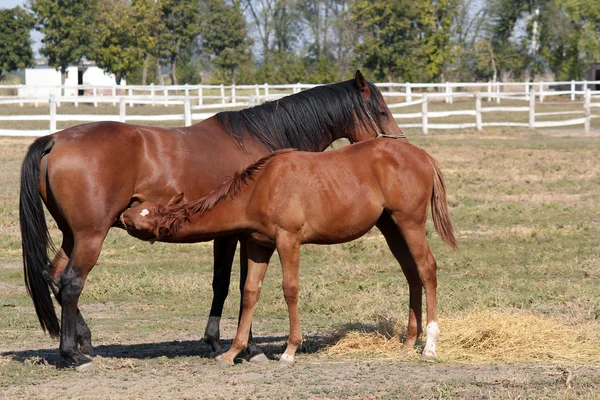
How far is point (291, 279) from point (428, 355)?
1195mm

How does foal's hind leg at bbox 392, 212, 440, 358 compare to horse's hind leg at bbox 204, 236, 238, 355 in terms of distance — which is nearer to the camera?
foal's hind leg at bbox 392, 212, 440, 358

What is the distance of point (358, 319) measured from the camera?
8.89 meters

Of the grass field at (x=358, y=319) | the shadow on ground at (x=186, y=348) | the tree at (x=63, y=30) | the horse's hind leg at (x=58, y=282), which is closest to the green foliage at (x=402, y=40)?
the tree at (x=63, y=30)

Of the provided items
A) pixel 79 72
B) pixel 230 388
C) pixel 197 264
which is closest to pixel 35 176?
pixel 230 388

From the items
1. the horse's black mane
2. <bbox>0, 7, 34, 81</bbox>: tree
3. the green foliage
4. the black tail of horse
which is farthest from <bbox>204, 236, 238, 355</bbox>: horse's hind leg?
<bbox>0, 7, 34, 81</bbox>: tree

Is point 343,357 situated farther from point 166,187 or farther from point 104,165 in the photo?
point 104,165

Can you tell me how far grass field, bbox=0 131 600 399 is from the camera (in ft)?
21.0

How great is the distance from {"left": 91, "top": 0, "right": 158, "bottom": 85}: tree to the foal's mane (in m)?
53.3

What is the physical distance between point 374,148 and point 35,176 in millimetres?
2621

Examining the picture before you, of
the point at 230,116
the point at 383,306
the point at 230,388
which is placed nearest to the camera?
the point at 230,388

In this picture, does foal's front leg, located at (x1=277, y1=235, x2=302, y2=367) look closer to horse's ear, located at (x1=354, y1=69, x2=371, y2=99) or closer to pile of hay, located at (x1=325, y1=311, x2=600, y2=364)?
pile of hay, located at (x1=325, y1=311, x2=600, y2=364)

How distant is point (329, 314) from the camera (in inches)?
366

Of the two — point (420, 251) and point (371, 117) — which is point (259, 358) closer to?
point (420, 251)

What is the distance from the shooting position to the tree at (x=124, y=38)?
59.1 meters
